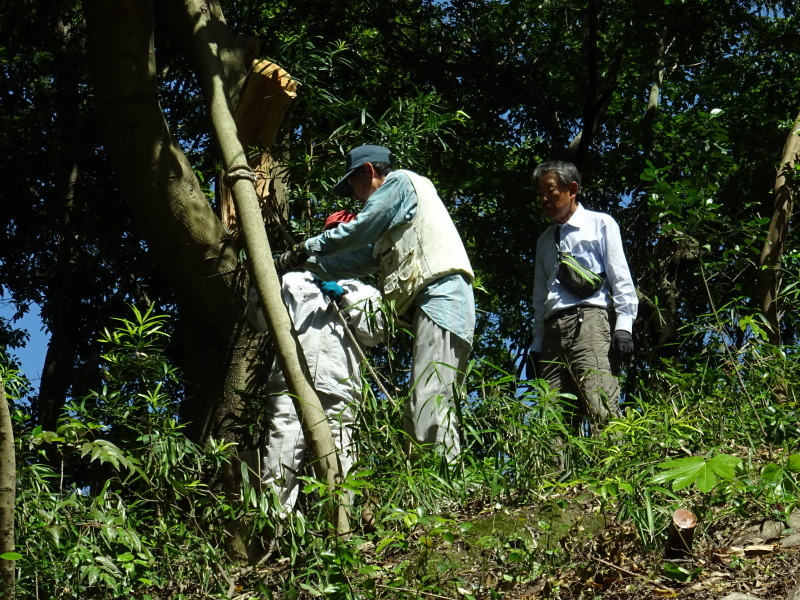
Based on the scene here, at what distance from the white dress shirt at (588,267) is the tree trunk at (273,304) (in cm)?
166

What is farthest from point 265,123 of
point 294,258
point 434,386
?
point 434,386

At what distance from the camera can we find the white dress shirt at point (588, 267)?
5453mm

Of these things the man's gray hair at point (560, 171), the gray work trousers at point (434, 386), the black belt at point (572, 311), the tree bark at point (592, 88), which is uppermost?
the tree bark at point (592, 88)

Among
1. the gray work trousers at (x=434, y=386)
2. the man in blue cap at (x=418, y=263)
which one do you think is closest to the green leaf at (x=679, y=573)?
the gray work trousers at (x=434, y=386)

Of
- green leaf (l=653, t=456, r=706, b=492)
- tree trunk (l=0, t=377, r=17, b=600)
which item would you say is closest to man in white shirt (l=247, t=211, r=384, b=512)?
tree trunk (l=0, t=377, r=17, b=600)

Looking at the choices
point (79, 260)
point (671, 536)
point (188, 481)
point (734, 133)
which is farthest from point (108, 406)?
point (734, 133)

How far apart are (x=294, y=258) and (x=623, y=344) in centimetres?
164

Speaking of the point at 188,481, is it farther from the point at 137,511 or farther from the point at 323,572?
the point at 323,572

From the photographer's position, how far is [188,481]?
430cm

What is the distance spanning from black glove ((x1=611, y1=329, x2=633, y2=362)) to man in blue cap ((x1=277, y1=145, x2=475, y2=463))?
856mm

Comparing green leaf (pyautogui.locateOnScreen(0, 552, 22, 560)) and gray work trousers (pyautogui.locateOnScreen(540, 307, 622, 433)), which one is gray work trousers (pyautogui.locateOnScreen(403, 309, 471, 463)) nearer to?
gray work trousers (pyautogui.locateOnScreen(540, 307, 622, 433))

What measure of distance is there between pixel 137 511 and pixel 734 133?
865 centimetres

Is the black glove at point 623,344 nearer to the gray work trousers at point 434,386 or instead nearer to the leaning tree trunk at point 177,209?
the gray work trousers at point 434,386

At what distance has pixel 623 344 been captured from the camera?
5.38 metres
